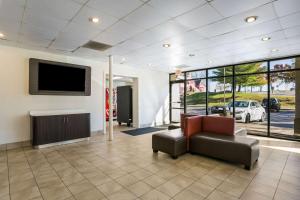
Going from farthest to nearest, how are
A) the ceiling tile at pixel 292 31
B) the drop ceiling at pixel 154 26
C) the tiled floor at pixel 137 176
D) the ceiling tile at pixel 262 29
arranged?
the ceiling tile at pixel 292 31
the ceiling tile at pixel 262 29
the drop ceiling at pixel 154 26
the tiled floor at pixel 137 176

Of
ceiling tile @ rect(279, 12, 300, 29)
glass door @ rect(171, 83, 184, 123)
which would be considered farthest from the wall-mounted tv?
ceiling tile @ rect(279, 12, 300, 29)

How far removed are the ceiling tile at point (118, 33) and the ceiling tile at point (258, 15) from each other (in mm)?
1797

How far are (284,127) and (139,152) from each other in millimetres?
5250

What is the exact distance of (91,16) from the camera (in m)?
2.82

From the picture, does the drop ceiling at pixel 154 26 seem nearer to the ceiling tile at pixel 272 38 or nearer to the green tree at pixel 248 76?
the ceiling tile at pixel 272 38

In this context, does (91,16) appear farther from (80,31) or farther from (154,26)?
(154,26)

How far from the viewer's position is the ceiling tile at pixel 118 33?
10.5 feet

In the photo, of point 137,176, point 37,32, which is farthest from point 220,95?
point 37,32

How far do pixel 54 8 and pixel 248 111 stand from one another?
692 cm

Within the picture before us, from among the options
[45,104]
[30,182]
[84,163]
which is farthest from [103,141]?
[30,182]

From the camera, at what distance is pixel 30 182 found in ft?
8.61

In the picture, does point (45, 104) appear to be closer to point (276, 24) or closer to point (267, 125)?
point (276, 24)

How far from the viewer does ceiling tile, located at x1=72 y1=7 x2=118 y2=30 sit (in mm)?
2662

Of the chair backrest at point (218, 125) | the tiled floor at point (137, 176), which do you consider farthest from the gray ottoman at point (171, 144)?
the chair backrest at point (218, 125)
